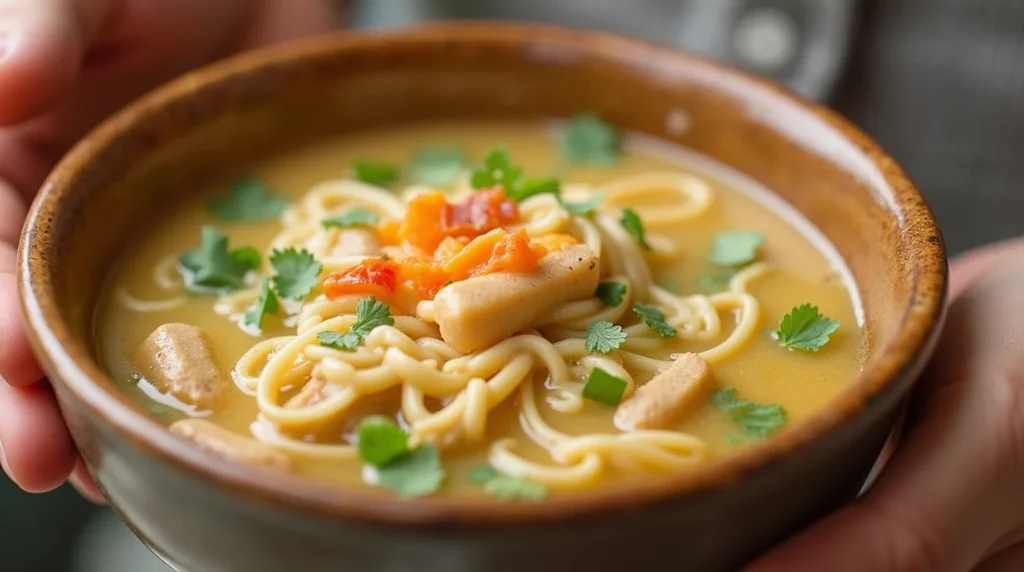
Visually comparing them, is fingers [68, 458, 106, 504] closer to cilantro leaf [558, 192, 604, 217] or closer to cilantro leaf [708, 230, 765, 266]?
cilantro leaf [558, 192, 604, 217]

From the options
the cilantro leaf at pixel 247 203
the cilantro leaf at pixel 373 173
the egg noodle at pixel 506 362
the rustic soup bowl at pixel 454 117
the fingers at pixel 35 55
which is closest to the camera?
the rustic soup bowl at pixel 454 117

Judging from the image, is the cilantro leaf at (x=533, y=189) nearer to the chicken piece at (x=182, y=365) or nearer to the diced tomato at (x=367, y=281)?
the diced tomato at (x=367, y=281)

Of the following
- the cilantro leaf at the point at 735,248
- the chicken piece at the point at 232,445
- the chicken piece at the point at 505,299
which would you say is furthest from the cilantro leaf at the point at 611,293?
the chicken piece at the point at 232,445

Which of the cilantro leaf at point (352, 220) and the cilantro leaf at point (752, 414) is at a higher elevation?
the cilantro leaf at point (752, 414)

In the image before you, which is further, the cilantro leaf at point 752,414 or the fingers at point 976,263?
the fingers at point 976,263

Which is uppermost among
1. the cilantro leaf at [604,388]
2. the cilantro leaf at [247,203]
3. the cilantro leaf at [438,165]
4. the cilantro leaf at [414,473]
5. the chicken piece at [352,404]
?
the cilantro leaf at [604,388]

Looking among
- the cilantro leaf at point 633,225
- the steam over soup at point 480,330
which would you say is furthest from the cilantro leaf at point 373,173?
the cilantro leaf at point 633,225

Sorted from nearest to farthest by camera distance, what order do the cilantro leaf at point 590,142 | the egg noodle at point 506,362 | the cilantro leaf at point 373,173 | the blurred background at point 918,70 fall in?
1. the egg noodle at point 506,362
2. the cilantro leaf at point 373,173
3. the cilantro leaf at point 590,142
4. the blurred background at point 918,70

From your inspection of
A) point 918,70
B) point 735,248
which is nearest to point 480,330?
point 735,248
